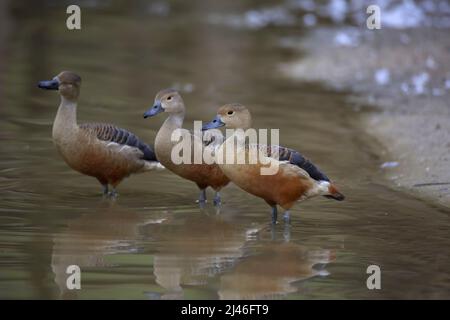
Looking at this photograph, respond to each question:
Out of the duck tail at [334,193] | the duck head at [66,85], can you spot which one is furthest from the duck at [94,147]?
the duck tail at [334,193]

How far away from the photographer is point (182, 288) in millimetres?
7012

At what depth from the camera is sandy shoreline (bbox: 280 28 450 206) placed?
443 inches

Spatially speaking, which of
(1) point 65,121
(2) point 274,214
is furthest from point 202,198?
(1) point 65,121

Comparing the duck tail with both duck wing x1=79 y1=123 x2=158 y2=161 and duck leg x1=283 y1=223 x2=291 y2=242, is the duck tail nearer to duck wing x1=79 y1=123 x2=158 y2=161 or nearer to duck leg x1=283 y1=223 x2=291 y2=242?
duck leg x1=283 y1=223 x2=291 y2=242

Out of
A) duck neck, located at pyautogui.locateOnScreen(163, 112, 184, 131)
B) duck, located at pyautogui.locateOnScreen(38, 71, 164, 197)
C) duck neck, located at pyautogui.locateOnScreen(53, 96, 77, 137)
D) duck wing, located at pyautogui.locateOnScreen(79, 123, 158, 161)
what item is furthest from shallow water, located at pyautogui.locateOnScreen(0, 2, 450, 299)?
duck neck, located at pyautogui.locateOnScreen(163, 112, 184, 131)

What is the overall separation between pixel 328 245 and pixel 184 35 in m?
15.1

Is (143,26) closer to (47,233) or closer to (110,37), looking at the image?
(110,37)

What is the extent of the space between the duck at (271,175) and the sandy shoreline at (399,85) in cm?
159

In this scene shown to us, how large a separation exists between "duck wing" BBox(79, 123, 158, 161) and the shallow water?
377 millimetres

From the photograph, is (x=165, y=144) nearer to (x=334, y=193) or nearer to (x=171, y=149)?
(x=171, y=149)

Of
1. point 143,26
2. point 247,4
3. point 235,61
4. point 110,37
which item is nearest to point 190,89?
point 235,61

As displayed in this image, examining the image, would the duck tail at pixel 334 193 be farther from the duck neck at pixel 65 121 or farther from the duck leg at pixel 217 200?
the duck neck at pixel 65 121

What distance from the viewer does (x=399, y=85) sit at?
16.5 metres
